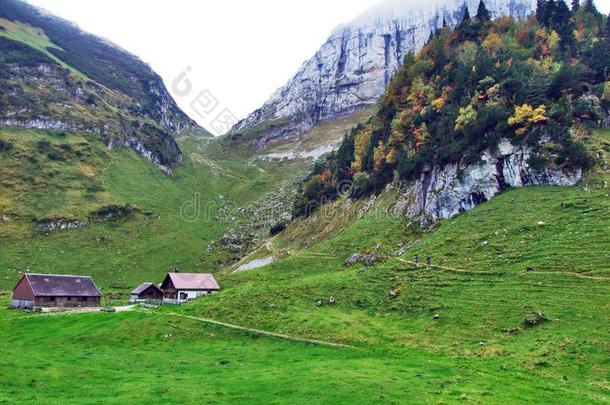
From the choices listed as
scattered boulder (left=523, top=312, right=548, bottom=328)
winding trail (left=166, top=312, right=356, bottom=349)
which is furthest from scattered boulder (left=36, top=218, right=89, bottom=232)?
scattered boulder (left=523, top=312, right=548, bottom=328)

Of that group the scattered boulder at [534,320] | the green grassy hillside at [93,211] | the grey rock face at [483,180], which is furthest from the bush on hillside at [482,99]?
the green grassy hillside at [93,211]

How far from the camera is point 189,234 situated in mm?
155625

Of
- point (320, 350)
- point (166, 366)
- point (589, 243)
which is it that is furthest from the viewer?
point (589, 243)

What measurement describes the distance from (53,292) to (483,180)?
8020 cm

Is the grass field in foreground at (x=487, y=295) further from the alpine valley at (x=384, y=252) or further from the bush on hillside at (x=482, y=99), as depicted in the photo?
the bush on hillside at (x=482, y=99)

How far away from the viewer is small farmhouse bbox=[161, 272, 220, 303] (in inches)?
3601

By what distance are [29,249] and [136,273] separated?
29.2 m

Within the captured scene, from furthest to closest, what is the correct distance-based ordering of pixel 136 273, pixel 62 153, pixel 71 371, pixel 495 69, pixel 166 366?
pixel 62 153 → pixel 136 273 → pixel 495 69 → pixel 166 366 → pixel 71 371

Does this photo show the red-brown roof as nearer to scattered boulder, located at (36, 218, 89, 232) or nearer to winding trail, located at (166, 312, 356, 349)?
winding trail, located at (166, 312, 356, 349)

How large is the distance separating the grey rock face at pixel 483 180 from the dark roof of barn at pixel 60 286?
63915mm

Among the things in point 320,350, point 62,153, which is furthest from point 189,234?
point 320,350

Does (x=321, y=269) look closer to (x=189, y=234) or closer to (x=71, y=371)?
(x=71, y=371)

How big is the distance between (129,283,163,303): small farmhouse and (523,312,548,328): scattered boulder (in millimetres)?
69577

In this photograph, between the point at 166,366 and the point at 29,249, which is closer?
the point at 166,366
